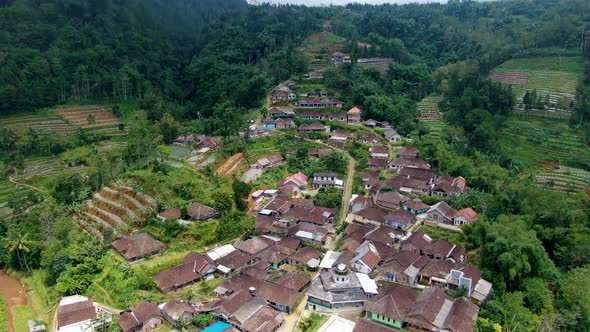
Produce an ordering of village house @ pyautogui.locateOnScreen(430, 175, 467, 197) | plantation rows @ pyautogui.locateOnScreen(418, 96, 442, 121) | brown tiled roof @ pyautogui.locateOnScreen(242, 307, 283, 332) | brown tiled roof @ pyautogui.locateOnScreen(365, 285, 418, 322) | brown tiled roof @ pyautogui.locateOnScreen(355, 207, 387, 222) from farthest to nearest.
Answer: plantation rows @ pyautogui.locateOnScreen(418, 96, 442, 121) → village house @ pyautogui.locateOnScreen(430, 175, 467, 197) → brown tiled roof @ pyautogui.locateOnScreen(355, 207, 387, 222) → brown tiled roof @ pyautogui.locateOnScreen(365, 285, 418, 322) → brown tiled roof @ pyautogui.locateOnScreen(242, 307, 283, 332)

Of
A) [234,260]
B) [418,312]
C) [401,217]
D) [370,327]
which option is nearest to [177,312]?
[234,260]

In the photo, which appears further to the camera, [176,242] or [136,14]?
[136,14]

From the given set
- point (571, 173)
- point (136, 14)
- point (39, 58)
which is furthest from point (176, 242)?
point (136, 14)

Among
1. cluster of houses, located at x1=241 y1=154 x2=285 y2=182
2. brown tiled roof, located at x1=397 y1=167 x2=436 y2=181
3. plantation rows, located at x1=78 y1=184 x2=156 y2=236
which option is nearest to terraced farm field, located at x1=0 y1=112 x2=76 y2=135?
plantation rows, located at x1=78 y1=184 x2=156 y2=236

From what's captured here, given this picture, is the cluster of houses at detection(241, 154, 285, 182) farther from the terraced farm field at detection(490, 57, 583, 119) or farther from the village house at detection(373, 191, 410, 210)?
the terraced farm field at detection(490, 57, 583, 119)

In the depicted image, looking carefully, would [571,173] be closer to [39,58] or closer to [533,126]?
[533,126]

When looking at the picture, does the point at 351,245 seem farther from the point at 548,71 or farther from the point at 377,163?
the point at 548,71
